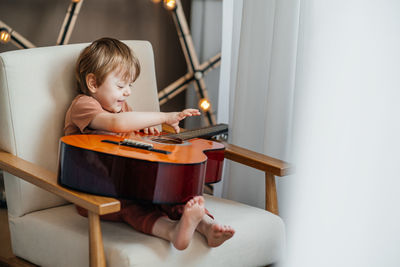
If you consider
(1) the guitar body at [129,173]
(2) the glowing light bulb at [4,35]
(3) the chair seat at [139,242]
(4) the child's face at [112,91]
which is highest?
(2) the glowing light bulb at [4,35]

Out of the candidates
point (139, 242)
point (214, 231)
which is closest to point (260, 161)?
point (214, 231)

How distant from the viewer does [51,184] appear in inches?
55.8

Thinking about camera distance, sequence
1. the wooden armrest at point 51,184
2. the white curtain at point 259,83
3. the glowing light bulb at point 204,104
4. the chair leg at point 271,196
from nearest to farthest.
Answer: the wooden armrest at point 51,184
the chair leg at point 271,196
the white curtain at point 259,83
the glowing light bulb at point 204,104

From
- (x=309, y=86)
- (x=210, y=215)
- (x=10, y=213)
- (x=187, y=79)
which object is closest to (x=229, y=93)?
(x=187, y=79)

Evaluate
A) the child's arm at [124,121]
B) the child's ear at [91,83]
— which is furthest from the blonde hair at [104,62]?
the child's arm at [124,121]

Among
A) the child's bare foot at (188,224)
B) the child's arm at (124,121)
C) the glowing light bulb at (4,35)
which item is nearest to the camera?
the child's bare foot at (188,224)

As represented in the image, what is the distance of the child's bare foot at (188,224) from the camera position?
4.58ft

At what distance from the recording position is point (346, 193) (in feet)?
6.37

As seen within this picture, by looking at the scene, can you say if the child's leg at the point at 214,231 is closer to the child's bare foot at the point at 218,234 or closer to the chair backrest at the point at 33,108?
the child's bare foot at the point at 218,234

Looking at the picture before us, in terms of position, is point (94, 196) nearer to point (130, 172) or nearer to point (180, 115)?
point (130, 172)

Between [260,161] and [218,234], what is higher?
[260,161]

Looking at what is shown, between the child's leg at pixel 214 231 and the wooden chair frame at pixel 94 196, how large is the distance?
284 mm

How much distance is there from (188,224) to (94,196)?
25 centimetres

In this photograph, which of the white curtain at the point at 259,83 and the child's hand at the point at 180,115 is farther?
the white curtain at the point at 259,83
